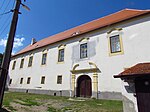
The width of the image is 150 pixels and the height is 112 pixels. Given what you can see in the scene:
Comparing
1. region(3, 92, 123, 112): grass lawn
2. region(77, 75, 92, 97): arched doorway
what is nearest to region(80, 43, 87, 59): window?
region(77, 75, 92, 97): arched doorway

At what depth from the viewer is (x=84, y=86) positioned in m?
13.4

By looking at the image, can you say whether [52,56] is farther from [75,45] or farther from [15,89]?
[15,89]

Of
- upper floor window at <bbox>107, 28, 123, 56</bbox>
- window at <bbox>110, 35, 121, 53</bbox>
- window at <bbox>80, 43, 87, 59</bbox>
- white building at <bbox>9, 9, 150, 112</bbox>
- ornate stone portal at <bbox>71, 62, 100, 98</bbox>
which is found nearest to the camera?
white building at <bbox>9, 9, 150, 112</bbox>

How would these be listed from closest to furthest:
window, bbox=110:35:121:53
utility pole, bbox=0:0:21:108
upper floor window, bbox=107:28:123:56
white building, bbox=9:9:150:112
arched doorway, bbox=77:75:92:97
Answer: utility pole, bbox=0:0:21:108, white building, bbox=9:9:150:112, upper floor window, bbox=107:28:123:56, window, bbox=110:35:121:53, arched doorway, bbox=77:75:92:97

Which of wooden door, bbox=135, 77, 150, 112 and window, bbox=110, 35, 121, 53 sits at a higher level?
window, bbox=110, 35, 121, 53

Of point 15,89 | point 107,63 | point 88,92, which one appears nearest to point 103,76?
point 107,63

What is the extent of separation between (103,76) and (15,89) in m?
16.7

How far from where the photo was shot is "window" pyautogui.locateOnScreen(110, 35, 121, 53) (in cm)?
1187

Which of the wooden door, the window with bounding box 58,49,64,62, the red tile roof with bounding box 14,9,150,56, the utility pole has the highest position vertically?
the red tile roof with bounding box 14,9,150,56

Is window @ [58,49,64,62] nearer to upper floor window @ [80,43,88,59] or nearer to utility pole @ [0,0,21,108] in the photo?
upper floor window @ [80,43,88,59]

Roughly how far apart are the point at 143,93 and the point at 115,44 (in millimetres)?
7585

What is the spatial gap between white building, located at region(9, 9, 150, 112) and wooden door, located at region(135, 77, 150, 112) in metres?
5.51

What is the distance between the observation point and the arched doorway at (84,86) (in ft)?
42.2

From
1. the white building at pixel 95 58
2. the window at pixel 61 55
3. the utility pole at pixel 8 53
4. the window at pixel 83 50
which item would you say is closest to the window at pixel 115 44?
the white building at pixel 95 58
